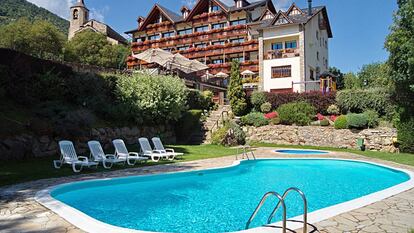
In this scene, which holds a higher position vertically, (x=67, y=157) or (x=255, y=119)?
(x=255, y=119)

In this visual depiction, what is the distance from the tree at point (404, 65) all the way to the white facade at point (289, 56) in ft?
43.4

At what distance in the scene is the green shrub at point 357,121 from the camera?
19.1m

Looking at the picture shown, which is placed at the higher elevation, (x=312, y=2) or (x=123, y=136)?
(x=312, y=2)

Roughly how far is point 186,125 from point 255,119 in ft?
17.3

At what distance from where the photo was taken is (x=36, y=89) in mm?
14383

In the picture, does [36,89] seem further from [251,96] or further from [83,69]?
[251,96]

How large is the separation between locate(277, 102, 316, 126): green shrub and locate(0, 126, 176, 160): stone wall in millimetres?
8926

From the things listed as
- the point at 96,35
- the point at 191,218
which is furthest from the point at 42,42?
the point at 191,218

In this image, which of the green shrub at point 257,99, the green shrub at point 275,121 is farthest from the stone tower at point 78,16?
the green shrub at point 275,121

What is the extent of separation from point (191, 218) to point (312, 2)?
119 feet

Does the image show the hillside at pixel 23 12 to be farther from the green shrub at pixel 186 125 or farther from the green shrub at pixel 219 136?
the green shrub at pixel 219 136

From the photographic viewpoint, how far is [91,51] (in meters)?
46.9

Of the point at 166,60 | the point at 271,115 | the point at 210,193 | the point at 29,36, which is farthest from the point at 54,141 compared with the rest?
the point at 29,36

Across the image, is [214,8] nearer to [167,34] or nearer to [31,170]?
[167,34]
